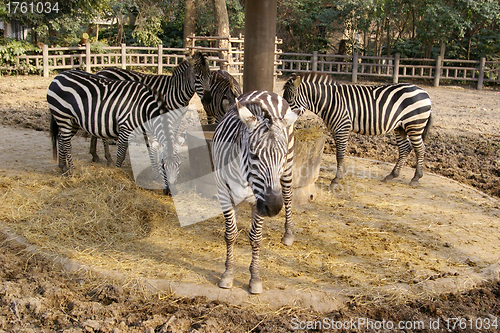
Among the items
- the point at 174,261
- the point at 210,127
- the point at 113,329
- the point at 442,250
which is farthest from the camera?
the point at 210,127

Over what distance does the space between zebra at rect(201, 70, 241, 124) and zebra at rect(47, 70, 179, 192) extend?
1502 mm

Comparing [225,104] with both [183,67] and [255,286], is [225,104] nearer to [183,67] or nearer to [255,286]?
[183,67]

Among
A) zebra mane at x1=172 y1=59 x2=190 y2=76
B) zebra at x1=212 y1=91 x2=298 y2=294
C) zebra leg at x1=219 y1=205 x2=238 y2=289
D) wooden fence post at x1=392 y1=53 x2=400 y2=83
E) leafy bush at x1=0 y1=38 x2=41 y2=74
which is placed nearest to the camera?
zebra at x1=212 y1=91 x2=298 y2=294

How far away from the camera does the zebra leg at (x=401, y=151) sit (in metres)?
7.73

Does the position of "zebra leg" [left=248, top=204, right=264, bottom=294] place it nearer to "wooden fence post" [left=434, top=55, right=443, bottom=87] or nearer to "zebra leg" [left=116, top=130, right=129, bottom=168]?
"zebra leg" [left=116, top=130, right=129, bottom=168]

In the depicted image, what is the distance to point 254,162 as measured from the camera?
137 inches

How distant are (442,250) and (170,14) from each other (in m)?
24.8

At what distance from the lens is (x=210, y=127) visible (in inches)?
312

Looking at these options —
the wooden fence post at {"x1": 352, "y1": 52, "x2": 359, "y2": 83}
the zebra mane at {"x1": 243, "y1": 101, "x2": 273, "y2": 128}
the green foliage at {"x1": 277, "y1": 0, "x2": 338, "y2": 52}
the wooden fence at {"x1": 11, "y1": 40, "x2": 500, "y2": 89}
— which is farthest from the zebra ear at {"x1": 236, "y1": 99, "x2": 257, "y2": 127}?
the green foliage at {"x1": 277, "y1": 0, "x2": 338, "y2": 52}

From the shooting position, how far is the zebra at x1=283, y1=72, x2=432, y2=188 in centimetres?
753

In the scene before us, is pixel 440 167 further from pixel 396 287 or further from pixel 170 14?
pixel 170 14

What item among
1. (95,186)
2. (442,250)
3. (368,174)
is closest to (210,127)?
(95,186)

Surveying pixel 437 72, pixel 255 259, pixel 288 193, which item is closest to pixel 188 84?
pixel 288 193

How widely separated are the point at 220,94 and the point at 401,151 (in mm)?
3532
